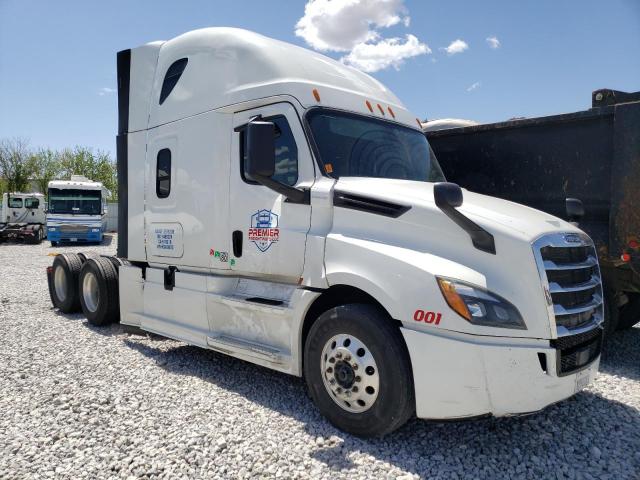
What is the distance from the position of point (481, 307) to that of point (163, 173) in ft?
13.0

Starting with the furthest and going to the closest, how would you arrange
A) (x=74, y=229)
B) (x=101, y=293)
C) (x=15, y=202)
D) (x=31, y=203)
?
(x=31, y=203) < (x=15, y=202) < (x=74, y=229) < (x=101, y=293)

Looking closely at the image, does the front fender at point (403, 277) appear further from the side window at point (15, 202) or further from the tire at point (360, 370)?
the side window at point (15, 202)

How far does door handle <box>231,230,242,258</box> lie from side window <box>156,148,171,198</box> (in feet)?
4.34

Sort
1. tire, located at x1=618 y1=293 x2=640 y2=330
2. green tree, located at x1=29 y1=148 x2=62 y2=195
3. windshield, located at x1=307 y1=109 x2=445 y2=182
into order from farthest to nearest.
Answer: green tree, located at x1=29 y1=148 x2=62 y2=195 < tire, located at x1=618 y1=293 x2=640 y2=330 < windshield, located at x1=307 y1=109 x2=445 y2=182

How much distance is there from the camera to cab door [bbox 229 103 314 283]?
157 inches

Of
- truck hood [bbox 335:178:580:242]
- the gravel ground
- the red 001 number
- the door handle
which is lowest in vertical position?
the gravel ground

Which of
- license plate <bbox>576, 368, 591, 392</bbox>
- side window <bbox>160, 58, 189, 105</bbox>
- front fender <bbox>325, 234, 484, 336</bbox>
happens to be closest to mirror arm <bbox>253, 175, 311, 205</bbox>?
front fender <bbox>325, 234, 484, 336</bbox>

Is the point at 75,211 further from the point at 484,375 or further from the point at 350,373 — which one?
the point at 484,375

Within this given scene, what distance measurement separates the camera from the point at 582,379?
3.30 m

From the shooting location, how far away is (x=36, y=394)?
4.32 m

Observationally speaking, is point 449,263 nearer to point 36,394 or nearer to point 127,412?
A: point 127,412

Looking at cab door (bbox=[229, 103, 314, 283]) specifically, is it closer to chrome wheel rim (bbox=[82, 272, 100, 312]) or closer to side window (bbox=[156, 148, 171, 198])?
side window (bbox=[156, 148, 171, 198])

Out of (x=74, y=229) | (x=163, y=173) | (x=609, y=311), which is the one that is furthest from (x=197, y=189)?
(x=74, y=229)

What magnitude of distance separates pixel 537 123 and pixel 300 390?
3.96m
